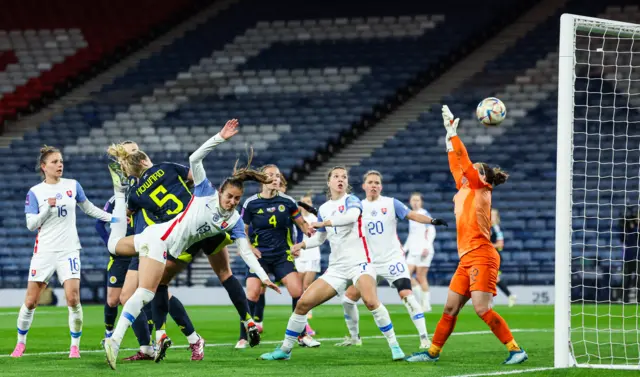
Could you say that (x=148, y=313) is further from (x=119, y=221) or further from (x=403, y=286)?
(x=403, y=286)

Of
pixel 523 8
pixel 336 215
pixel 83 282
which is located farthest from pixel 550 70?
pixel 336 215

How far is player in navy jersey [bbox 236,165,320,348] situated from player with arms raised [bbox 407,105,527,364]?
→ 3500mm

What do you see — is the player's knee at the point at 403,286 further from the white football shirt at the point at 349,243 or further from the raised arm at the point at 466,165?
the raised arm at the point at 466,165

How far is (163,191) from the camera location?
10664mm

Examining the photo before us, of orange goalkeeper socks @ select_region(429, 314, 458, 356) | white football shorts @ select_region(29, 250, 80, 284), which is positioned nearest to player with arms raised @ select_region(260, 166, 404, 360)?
orange goalkeeper socks @ select_region(429, 314, 458, 356)

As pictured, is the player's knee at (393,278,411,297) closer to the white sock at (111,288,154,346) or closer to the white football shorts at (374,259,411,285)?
the white football shorts at (374,259,411,285)

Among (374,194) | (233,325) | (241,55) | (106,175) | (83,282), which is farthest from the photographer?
(241,55)

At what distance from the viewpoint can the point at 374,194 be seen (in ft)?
42.1

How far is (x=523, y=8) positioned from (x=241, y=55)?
921cm

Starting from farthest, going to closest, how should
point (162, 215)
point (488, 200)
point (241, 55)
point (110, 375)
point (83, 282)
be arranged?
point (241, 55), point (83, 282), point (162, 215), point (488, 200), point (110, 375)

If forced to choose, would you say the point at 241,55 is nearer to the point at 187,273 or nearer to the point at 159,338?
the point at 187,273

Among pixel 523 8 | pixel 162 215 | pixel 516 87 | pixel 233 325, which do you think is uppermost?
pixel 523 8

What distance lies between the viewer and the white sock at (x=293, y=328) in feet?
34.1

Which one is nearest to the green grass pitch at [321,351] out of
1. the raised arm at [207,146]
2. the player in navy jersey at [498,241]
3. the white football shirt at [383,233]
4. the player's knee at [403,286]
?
the player's knee at [403,286]
